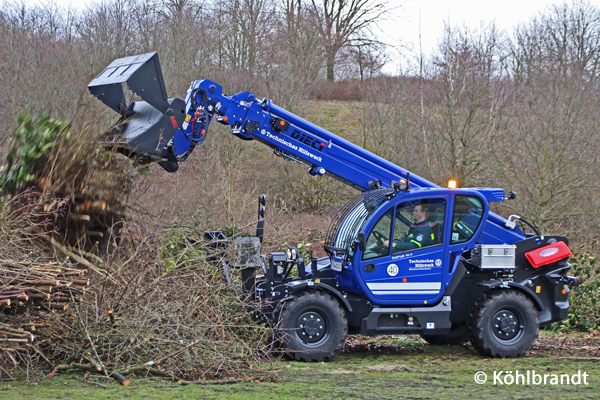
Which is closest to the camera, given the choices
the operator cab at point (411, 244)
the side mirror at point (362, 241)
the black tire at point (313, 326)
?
the black tire at point (313, 326)

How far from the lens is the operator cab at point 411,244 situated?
765 centimetres

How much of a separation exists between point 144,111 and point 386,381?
181 inches

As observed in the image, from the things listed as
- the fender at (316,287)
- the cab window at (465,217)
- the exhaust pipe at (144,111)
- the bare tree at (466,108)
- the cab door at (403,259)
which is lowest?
the fender at (316,287)

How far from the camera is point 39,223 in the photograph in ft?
20.2

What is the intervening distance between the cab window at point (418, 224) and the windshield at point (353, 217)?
1.15 ft

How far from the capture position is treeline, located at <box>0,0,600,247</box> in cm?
1677

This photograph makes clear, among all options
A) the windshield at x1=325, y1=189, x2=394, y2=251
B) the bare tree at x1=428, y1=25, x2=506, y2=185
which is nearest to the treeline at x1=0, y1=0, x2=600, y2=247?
the bare tree at x1=428, y1=25, x2=506, y2=185

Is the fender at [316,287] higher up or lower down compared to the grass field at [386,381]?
higher up

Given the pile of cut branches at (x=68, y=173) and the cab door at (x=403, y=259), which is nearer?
the pile of cut branches at (x=68, y=173)

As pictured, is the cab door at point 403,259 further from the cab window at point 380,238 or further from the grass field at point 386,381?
the grass field at point 386,381

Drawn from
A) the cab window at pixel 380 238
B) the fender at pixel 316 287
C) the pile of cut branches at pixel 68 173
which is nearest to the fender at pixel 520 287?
the cab window at pixel 380 238

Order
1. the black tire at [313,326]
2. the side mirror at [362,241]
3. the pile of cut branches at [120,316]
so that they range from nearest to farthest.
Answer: the pile of cut branches at [120,316] → the black tire at [313,326] → the side mirror at [362,241]

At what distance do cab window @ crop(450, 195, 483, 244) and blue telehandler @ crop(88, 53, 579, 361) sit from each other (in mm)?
A: 14

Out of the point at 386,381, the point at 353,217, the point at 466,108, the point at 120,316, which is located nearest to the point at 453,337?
the point at 353,217
